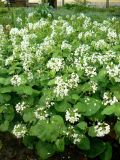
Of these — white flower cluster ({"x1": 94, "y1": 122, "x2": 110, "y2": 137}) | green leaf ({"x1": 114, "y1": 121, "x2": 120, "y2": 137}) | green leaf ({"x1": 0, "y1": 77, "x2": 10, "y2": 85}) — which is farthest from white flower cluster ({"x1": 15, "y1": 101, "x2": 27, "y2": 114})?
green leaf ({"x1": 114, "y1": 121, "x2": 120, "y2": 137})

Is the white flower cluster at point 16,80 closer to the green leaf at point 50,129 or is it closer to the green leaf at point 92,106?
the green leaf at point 50,129

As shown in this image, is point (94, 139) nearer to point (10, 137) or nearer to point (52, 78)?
point (52, 78)

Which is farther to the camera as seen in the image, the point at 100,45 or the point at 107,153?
the point at 100,45

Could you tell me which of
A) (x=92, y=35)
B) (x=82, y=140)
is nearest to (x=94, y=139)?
(x=82, y=140)

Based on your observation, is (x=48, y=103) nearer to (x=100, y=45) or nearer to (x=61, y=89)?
(x=61, y=89)

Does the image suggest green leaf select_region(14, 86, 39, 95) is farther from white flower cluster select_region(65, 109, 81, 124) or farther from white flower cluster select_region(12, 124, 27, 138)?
white flower cluster select_region(65, 109, 81, 124)

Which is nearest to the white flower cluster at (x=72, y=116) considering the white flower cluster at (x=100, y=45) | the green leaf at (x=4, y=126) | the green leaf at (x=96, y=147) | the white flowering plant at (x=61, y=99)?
the white flowering plant at (x=61, y=99)

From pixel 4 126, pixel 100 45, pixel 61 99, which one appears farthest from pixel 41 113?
pixel 100 45
